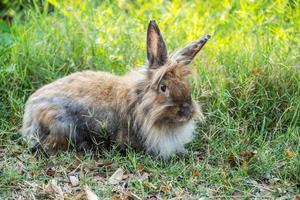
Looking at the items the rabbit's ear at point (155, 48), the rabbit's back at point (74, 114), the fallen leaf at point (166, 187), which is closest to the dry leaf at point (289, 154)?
the fallen leaf at point (166, 187)

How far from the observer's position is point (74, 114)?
545cm

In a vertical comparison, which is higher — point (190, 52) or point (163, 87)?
point (190, 52)

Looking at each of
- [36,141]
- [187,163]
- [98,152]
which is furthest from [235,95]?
[36,141]

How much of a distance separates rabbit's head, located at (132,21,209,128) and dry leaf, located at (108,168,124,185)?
0.44 metres

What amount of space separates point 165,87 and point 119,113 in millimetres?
498

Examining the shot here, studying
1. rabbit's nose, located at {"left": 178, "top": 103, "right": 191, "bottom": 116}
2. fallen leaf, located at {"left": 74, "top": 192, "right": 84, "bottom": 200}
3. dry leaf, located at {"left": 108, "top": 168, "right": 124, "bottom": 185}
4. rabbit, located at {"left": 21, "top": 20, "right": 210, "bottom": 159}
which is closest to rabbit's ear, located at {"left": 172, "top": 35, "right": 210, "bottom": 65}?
rabbit, located at {"left": 21, "top": 20, "right": 210, "bottom": 159}

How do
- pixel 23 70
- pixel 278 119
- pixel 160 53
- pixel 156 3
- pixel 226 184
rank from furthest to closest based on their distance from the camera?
1. pixel 156 3
2. pixel 23 70
3. pixel 278 119
4. pixel 160 53
5. pixel 226 184

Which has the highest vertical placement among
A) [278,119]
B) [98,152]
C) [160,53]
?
[160,53]

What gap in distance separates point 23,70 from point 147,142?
1.60 meters

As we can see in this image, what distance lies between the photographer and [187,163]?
5.41 meters

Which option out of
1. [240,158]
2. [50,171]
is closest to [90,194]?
[50,171]

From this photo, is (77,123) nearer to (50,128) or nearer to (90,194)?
(50,128)

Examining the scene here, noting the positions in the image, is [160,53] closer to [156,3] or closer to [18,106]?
[18,106]

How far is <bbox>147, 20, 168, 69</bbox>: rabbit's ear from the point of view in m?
5.32
